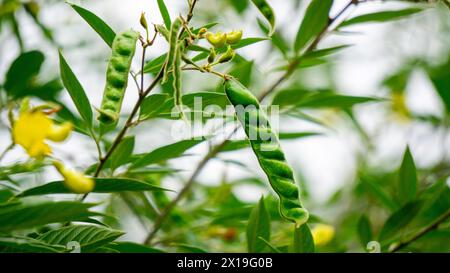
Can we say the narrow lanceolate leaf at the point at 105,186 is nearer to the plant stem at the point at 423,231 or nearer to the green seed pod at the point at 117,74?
the green seed pod at the point at 117,74

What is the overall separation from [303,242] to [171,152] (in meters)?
0.27

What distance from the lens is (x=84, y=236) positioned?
852mm

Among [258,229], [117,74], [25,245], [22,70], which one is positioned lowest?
[25,245]

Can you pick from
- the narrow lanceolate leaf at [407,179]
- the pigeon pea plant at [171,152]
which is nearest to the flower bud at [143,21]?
the pigeon pea plant at [171,152]

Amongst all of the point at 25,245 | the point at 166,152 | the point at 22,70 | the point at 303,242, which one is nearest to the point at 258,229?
the point at 303,242

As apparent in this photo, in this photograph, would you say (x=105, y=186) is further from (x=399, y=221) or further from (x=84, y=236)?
(x=399, y=221)

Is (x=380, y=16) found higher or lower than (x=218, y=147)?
higher

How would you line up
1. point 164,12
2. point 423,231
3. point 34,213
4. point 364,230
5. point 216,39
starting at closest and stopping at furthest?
point 34,213 → point 216,39 → point 164,12 → point 423,231 → point 364,230

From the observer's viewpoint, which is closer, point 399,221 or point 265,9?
point 265,9

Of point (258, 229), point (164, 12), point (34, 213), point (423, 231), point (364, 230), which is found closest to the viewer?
point (34, 213)

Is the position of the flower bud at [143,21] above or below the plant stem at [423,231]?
above

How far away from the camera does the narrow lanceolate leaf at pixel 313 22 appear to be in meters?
1.17

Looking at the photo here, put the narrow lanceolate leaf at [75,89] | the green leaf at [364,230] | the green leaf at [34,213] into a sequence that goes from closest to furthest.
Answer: the green leaf at [34,213] → the narrow lanceolate leaf at [75,89] → the green leaf at [364,230]

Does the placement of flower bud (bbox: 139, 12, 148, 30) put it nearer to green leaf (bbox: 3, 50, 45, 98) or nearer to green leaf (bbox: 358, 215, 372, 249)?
green leaf (bbox: 3, 50, 45, 98)
